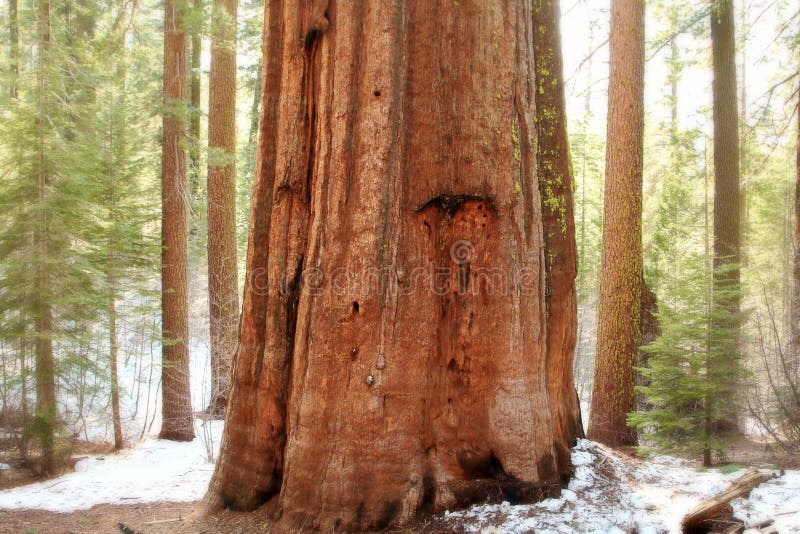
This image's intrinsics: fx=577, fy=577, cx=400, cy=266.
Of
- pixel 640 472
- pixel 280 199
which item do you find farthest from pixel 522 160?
pixel 640 472

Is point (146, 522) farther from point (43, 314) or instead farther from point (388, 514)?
point (43, 314)

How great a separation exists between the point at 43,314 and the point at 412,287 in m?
7.40

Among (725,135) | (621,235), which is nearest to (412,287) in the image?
(621,235)

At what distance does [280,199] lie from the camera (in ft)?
13.5

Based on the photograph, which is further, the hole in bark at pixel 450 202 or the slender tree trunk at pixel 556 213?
the slender tree trunk at pixel 556 213

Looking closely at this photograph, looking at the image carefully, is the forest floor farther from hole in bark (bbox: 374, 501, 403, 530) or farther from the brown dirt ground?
hole in bark (bbox: 374, 501, 403, 530)

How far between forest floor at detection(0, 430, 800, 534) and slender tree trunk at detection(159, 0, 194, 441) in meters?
3.10

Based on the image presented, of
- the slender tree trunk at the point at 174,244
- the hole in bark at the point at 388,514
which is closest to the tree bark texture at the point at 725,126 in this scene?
the hole in bark at the point at 388,514

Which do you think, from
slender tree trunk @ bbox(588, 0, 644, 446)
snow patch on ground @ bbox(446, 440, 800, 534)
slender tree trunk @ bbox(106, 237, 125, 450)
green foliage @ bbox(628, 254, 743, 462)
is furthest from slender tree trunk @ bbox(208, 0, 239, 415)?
snow patch on ground @ bbox(446, 440, 800, 534)

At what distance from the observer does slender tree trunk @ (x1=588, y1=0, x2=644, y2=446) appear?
26.6ft

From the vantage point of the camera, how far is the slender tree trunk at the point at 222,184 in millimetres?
10273

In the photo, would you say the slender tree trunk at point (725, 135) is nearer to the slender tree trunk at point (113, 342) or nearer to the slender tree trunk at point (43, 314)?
the slender tree trunk at point (113, 342)

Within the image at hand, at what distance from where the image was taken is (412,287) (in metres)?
3.70

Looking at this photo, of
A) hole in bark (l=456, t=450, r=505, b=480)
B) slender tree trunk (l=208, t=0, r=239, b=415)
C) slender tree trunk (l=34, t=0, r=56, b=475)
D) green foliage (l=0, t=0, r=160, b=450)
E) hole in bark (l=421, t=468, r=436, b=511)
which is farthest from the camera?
slender tree trunk (l=208, t=0, r=239, b=415)
